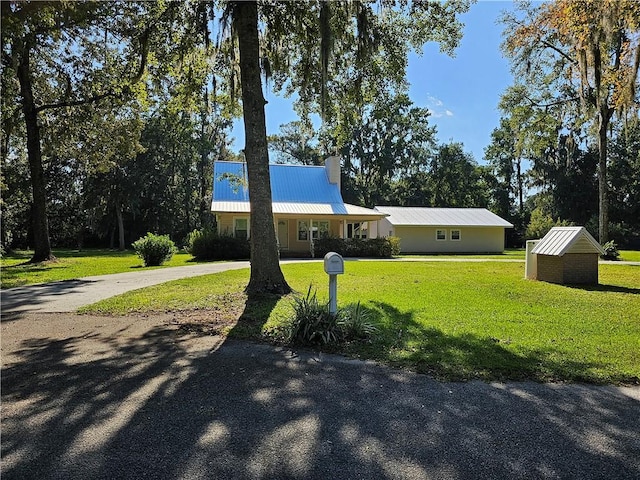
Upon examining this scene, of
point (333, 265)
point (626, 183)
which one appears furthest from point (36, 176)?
point (626, 183)

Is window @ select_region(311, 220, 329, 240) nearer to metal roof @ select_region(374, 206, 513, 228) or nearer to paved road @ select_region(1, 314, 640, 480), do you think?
metal roof @ select_region(374, 206, 513, 228)

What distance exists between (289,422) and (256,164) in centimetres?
617

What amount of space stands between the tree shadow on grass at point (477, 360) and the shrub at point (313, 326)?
701 mm

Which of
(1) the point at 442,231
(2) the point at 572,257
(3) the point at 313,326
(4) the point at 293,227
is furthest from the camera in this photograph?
(1) the point at 442,231

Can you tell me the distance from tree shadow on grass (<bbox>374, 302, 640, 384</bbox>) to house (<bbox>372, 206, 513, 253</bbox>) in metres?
23.5

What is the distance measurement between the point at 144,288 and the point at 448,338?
7559mm

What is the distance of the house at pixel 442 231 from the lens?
2927 cm

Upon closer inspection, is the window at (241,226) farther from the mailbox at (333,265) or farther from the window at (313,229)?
the mailbox at (333,265)

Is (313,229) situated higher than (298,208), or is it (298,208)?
(298,208)

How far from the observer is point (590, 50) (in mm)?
11898

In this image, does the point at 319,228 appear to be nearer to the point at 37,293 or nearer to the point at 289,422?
the point at 37,293

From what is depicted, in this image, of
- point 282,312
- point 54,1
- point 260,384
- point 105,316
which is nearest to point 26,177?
point 54,1

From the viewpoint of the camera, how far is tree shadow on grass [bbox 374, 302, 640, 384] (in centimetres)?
413

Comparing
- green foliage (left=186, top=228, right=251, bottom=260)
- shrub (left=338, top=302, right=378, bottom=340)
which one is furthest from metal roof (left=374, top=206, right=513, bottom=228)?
shrub (left=338, top=302, right=378, bottom=340)
